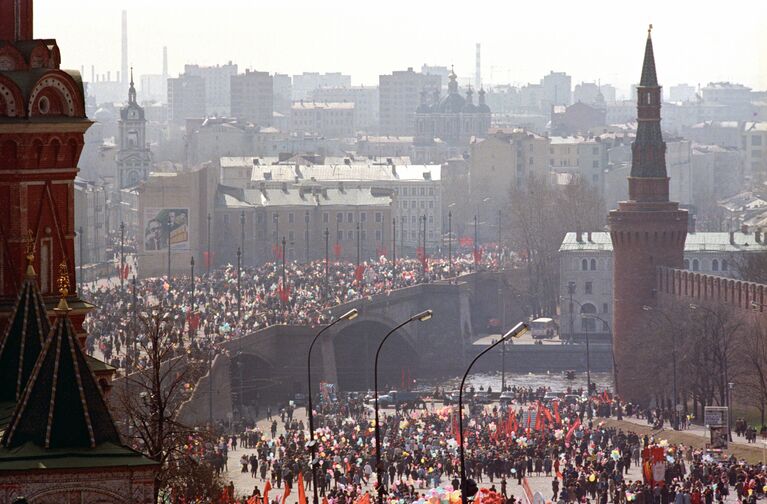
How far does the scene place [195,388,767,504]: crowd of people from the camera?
2470 inches

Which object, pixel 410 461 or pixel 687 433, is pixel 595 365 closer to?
pixel 687 433

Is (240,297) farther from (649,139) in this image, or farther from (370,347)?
(649,139)

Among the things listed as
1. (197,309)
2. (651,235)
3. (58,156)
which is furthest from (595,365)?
(58,156)

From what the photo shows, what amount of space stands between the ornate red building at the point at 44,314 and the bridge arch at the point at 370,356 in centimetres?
6531

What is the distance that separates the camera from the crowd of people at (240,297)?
87.3 m

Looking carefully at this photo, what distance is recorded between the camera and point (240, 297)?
357 ft

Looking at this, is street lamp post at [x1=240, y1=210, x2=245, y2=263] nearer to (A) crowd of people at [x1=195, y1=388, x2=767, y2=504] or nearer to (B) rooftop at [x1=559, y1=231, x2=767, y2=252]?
(B) rooftop at [x1=559, y1=231, x2=767, y2=252]

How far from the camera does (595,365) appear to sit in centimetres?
11806

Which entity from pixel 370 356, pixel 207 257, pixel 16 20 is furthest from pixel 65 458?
pixel 207 257

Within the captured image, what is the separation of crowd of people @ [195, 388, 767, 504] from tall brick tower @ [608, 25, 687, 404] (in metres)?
18.6

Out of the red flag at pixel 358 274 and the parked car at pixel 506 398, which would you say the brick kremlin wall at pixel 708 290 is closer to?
the parked car at pixel 506 398

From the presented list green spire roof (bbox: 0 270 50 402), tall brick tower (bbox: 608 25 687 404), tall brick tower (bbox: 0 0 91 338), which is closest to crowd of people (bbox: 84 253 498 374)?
tall brick tower (bbox: 608 25 687 404)

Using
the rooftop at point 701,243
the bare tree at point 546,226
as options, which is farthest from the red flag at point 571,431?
the bare tree at point 546,226

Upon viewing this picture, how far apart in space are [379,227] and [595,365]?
47.6m
